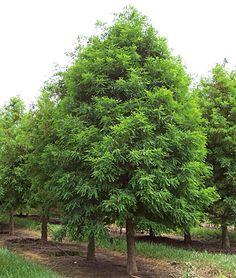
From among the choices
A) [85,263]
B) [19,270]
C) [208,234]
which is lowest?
[208,234]

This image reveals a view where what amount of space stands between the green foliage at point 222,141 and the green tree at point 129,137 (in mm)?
5037

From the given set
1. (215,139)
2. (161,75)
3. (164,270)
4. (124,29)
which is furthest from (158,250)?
(124,29)

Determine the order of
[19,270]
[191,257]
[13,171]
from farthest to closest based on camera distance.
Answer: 1. [13,171]
2. [191,257]
3. [19,270]

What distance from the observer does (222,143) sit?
13.8 metres

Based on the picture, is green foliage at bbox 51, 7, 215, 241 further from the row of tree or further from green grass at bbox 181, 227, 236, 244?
green grass at bbox 181, 227, 236, 244

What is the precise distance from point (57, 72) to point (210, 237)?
1349 centimetres

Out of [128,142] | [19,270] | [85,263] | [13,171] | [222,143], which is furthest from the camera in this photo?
[13,171]

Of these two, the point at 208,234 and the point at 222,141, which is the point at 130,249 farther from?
the point at 208,234

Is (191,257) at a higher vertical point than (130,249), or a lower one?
lower

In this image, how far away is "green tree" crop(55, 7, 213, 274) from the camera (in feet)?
24.9

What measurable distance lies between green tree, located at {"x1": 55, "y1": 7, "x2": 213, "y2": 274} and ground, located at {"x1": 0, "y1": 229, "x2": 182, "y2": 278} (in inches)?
31.1

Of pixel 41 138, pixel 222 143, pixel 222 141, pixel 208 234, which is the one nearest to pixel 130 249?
pixel 41 138

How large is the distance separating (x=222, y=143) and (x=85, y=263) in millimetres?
7214

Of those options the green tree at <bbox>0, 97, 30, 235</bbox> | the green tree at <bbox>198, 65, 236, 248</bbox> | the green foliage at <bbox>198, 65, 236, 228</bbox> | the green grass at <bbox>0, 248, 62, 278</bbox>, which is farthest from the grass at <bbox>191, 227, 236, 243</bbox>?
the green grass at <bbox>0, 248, 62, 278</bbox>
